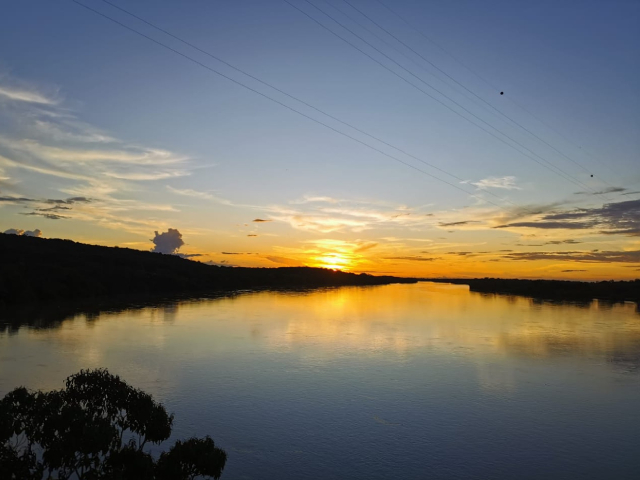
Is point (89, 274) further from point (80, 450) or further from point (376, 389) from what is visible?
point (80, 450)

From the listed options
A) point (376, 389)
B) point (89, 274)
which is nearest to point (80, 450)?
point (376, 389)

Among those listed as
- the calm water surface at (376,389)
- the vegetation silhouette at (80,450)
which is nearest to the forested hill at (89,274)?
the calm water surface at (376,389)

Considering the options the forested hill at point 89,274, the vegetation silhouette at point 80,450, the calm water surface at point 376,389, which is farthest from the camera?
the forested hill at point 89,274

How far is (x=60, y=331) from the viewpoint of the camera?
41.5 meters

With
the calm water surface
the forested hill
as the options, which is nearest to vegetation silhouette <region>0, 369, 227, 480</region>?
the calm water surface

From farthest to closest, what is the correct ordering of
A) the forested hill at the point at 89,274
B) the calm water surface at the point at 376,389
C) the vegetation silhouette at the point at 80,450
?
the forested hill at the point at 89,274
the calm water surface at the point at 376,389
the vegetation silhouette at the point at 80,450

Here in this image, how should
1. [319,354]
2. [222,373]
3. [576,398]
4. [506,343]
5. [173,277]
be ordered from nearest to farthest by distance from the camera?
1. [576,398]
2. [222,373]
3. [319,354]
4. [506,343]
5. [173,277]

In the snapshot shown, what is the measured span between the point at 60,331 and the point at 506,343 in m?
37.8

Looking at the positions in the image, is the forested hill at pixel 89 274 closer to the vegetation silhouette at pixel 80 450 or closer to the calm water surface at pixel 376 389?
the calm water surface at pixel 376 389

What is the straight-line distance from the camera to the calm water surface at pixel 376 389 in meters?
16.5

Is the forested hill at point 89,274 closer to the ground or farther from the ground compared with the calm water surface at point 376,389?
farther from the ground

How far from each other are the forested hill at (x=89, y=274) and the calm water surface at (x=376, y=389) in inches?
990

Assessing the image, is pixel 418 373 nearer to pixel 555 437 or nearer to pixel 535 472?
pixel 555 437

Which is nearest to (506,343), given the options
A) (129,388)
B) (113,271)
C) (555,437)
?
(555,437)
